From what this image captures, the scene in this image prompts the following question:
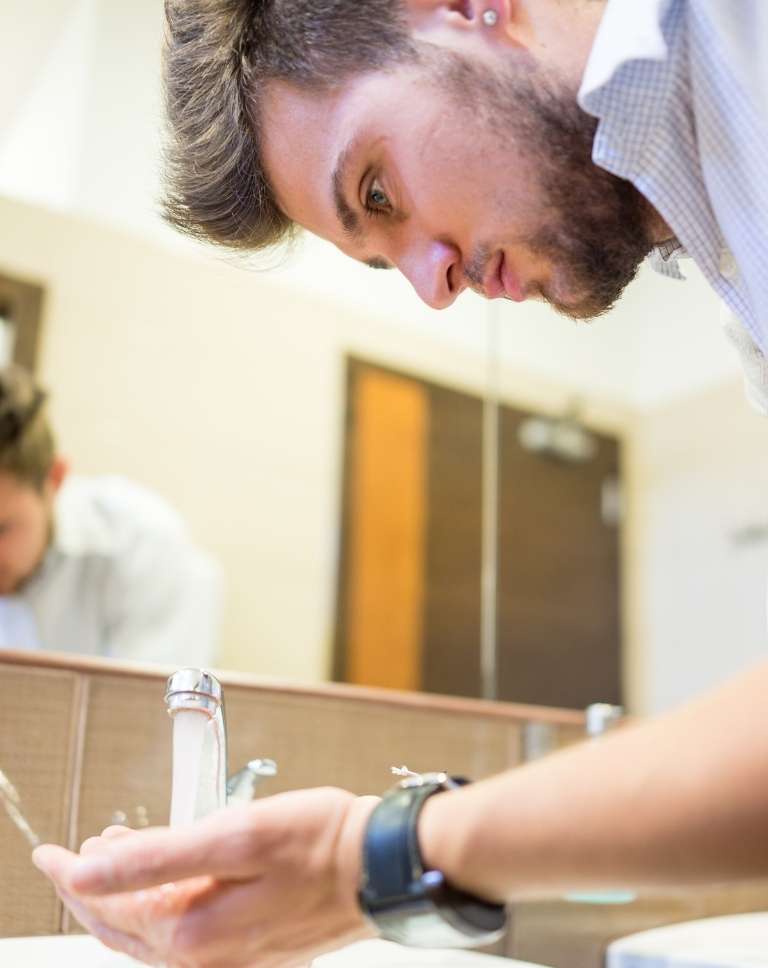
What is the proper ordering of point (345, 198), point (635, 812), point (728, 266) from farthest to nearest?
point (345, 198)
point (728, 266)
point (635, 812)

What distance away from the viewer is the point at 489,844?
1.40 feet

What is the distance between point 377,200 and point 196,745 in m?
0.41

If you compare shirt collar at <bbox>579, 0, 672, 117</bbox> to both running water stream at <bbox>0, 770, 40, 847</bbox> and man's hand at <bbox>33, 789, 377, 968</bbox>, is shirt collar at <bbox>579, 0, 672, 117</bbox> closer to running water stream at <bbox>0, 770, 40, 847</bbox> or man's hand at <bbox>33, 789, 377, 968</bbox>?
man's hand at <bbox>33, 789, 377, 968</bbox>

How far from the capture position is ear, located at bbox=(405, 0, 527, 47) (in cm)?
70

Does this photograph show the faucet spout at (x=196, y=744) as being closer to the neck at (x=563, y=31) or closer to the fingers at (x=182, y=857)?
the fingers at (x=182, y=857)

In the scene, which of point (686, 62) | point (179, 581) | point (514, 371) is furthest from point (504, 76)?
point (514, 371)

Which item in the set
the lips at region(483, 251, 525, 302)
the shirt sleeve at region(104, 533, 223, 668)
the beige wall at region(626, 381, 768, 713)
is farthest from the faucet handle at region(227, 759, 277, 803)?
the beige wall at region(626, 381, 768, 713)

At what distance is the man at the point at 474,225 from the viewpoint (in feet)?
1.33

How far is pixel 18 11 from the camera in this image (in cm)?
105

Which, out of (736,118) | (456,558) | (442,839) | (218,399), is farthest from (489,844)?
(456,558)

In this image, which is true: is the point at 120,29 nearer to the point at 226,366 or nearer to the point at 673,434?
the point at 226,366

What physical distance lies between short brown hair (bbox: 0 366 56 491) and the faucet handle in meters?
0.35

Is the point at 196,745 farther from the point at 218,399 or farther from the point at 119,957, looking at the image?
the point at 218,399

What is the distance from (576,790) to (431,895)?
0.27 ft
